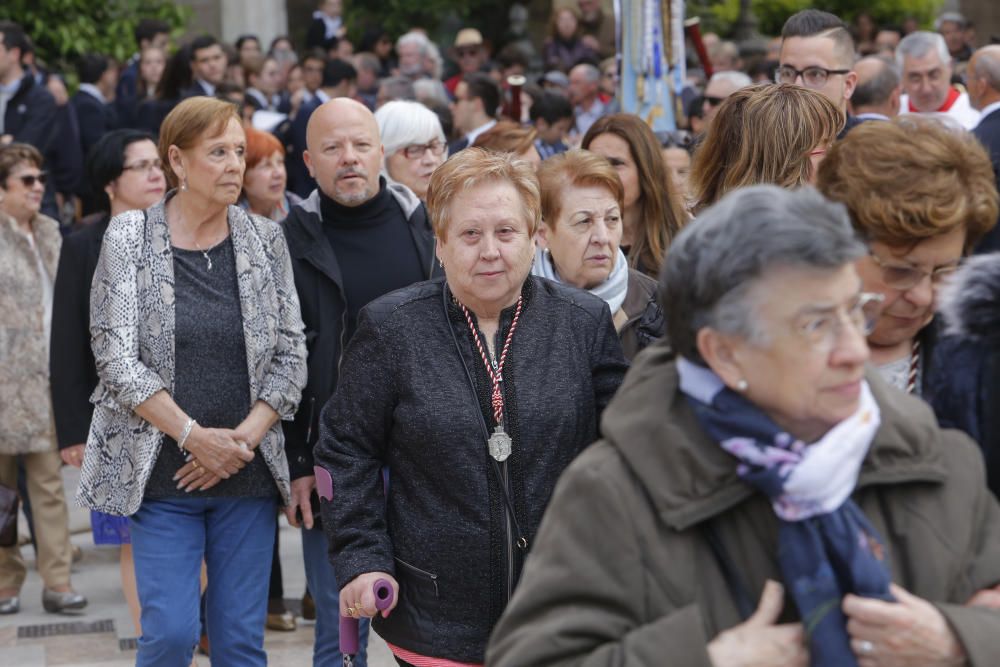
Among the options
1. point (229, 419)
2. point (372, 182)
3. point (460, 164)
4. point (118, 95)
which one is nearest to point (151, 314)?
point (229, 419)

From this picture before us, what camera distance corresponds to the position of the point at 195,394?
15.9 ft

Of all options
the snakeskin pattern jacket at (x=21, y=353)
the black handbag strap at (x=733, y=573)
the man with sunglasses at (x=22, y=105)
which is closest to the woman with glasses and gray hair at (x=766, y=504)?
the black handbag strap at (x=733, y=573)

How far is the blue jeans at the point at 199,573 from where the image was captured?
15.5 feet

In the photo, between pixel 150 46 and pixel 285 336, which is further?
pixel 150 46

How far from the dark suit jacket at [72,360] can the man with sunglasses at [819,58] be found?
2911mm

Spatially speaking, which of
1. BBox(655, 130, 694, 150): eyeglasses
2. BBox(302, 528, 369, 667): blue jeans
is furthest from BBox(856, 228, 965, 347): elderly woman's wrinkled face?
BBox(655, 130, 694, 150): eyeglasses

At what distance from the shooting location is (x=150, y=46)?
1360 centimetres

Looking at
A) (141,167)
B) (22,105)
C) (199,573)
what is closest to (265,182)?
(141,167)

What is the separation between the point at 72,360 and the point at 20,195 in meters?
2.23

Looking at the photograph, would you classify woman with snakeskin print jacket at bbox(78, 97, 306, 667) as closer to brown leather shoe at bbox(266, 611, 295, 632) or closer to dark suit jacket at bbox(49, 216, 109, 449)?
dark suit jacket at bbox(49, 216, 109, 449)

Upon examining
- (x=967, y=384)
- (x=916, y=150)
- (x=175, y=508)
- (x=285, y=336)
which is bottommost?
(x=175, y=508)

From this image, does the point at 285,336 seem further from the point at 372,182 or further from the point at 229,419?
the point at 372,182

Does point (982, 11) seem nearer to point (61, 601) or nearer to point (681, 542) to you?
point (61, 601)

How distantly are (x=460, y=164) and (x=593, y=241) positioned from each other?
0.74 meters
